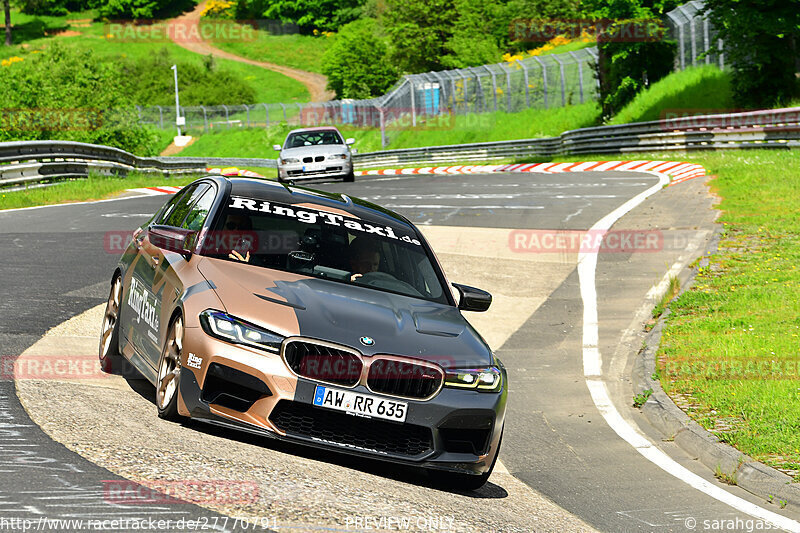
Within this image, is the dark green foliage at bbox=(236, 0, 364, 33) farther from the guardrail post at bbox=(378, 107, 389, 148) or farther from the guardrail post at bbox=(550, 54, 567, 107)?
the guardrail post at bbox=(550, 54, 567, 107)

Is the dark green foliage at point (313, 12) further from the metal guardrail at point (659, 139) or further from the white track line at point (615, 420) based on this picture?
the white track line at point (615, 420)

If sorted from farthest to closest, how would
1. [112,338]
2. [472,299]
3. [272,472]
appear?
[112,338]
[472,299]
[272,472]

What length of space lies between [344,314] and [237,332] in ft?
2.21

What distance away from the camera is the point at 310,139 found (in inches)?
1207

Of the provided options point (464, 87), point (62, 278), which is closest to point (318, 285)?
point (62, 278)

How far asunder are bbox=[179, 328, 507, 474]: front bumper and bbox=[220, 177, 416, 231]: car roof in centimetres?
194

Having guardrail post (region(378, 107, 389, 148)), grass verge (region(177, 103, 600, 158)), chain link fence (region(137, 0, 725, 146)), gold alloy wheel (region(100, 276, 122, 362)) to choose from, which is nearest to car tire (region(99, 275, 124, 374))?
gold alloy wheel (region(100, 276, 122, 362))

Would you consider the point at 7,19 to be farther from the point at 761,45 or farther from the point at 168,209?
the point at 168,209

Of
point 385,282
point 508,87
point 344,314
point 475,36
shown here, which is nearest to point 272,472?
point 344,314

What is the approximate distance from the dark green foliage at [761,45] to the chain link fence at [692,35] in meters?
4.48

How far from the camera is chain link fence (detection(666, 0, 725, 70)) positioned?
4222 centimetres

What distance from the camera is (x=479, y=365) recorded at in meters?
6.33

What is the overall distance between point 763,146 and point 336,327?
25940 millimetres

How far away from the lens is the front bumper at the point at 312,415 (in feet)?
19.2
